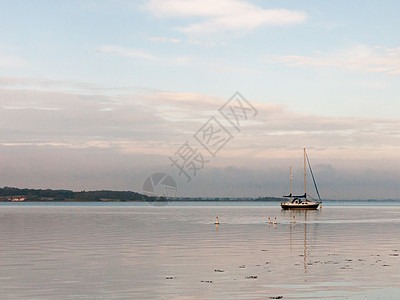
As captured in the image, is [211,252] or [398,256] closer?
[398,256]

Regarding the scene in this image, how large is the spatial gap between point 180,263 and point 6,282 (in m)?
12.7

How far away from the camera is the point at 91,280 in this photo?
3253 cm

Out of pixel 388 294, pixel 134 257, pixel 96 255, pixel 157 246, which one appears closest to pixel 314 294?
pixel 388 294

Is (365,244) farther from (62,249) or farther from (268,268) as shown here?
(62,249)

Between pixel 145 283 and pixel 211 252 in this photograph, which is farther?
pixel 211 252

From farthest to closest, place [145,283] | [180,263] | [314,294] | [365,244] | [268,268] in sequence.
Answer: [365,244], [180,263], [268,268], [145,283], [314,294]

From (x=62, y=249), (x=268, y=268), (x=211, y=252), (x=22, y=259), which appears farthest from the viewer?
(x=62, y=249)

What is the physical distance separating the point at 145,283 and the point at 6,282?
779cm

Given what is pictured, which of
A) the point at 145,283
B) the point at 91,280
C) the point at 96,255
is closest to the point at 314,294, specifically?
the point at 145,283

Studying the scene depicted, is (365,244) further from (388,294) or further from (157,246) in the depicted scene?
(388,294)

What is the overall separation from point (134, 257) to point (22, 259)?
8.45 metres

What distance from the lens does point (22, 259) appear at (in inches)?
1720

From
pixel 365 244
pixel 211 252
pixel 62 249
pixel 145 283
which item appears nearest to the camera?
pixel 145 283

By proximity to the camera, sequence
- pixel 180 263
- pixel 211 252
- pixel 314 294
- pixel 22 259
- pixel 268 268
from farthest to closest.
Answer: pixel 211 252 < pixel 22 259 < pixel 180 263 < pixel 268 268 < pixel 314 294
